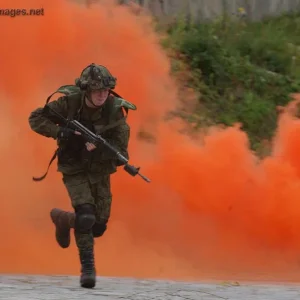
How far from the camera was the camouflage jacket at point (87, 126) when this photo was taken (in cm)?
715

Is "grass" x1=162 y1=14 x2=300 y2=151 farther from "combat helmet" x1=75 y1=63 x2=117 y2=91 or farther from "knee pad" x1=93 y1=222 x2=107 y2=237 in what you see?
"combat helmet" x1=75 y1=63 x2=117 y2=91

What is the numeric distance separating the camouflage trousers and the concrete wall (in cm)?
543

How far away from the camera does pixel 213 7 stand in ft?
44.9

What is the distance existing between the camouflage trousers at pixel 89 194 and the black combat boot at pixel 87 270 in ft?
0.14

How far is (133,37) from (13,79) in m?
1.41

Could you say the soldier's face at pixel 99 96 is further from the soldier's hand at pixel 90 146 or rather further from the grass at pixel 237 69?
the grass at pixel 237 69

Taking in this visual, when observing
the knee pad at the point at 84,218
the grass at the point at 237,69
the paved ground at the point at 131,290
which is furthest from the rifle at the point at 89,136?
the grass at the point at 237,69

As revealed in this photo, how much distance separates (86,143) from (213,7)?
6951mm

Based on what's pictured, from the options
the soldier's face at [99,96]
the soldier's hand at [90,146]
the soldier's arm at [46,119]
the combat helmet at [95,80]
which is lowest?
the soldier's hand at [90,146]

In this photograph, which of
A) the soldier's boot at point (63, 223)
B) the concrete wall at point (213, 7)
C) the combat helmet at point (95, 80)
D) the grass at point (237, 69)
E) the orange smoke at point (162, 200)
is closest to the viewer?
the combat helmet at point (95, 80)

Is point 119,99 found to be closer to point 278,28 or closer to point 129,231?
point 129,231

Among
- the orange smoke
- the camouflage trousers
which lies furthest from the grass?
→ the camouflage trousers

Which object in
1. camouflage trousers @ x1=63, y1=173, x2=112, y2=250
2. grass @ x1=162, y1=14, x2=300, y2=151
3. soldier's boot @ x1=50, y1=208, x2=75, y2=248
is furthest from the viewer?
grass @ x1=162, y1=14, x2=300, y2=151

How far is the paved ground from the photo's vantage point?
666 cm
